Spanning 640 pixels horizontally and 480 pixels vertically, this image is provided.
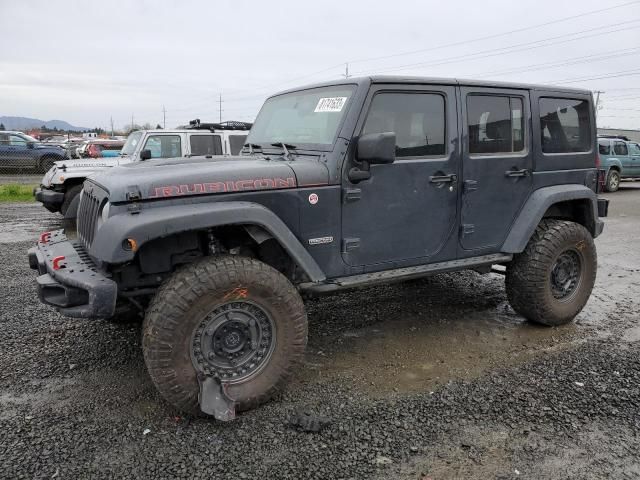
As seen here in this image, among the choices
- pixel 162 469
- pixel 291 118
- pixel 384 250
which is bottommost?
pixel 162 469

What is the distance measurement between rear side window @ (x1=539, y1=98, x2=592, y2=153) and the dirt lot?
164 cm

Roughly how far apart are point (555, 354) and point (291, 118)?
111 inches

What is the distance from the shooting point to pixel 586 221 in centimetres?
486

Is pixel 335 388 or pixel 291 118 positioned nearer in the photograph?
pixel 335 388

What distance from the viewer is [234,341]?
10.2ft

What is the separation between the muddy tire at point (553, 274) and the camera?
4.40 meters

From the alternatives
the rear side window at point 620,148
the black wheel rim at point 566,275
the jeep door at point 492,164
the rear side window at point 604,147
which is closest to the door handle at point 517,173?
the jeep door at point 492,164

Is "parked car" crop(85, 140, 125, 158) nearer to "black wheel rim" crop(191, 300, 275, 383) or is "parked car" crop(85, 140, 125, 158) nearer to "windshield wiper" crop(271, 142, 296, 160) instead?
"windshield wiper" crop(271, 142, 296, 160)

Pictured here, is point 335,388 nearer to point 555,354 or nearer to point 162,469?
point 162,469

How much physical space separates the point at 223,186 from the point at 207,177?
11cm

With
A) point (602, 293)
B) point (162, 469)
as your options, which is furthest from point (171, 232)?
point (602, 293)

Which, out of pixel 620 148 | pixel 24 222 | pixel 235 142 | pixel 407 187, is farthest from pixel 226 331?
pixel 620 148

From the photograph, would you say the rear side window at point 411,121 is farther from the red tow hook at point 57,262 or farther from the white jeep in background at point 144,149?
the white jeep in background at point 144,149

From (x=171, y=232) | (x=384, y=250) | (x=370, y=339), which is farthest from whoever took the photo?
(x=370, y=339)
